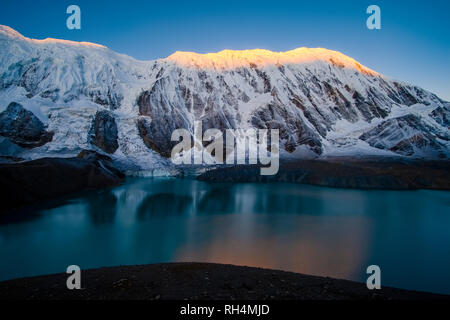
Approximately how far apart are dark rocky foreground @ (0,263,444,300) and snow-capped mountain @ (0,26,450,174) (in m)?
48.1

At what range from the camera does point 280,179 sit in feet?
A: 154

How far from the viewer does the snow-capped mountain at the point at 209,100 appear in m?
61.3

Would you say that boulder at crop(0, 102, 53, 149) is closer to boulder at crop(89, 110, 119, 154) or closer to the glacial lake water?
boulder at crop(89, 110, 119, 154)

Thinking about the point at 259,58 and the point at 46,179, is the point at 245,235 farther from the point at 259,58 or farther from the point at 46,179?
the point at 259,58

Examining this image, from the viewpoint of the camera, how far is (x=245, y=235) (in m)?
17.7

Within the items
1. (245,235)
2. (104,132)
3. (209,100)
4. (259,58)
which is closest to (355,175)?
(245,235)

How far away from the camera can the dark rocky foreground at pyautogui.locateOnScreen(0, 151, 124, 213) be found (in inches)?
944

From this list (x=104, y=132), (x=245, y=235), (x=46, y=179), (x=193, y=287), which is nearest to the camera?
(x=193, y=287)

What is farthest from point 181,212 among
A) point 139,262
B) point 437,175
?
point 437,175

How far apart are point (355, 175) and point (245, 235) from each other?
1170 inches

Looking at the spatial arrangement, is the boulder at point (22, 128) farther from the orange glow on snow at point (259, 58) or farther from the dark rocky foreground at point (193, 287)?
the dark rocky foreground at point (193, 287)

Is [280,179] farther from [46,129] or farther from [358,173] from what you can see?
[46,129]

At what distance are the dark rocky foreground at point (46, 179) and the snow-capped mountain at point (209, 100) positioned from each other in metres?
17.4

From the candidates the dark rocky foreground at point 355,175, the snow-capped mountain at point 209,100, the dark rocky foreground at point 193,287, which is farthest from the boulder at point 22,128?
the dark rocky foreground at point 193,287
